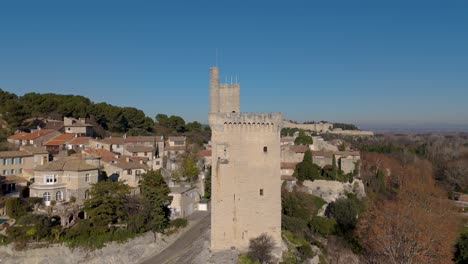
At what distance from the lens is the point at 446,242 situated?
27250 millimetres

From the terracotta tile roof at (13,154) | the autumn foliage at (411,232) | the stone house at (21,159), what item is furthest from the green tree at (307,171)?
the terracotta tile roof at (13,154)

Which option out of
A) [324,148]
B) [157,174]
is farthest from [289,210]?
[324,148]

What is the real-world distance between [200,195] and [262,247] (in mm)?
18747

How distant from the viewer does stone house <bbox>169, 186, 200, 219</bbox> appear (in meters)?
32.1

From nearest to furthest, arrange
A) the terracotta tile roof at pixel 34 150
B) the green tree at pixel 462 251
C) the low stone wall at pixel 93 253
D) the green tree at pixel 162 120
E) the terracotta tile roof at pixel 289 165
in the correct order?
the low stone wall at pixel 93 253, the green tree at pixel 462 251, the terracotta tile roof at pixel 34 150, the terracotta tile roof at pixel 289 165, the green tree at pixel 162 120

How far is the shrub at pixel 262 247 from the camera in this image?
1877cm

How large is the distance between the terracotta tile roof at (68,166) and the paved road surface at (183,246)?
9500mm

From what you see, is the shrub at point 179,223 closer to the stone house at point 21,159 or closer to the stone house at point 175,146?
the stone house at point 21,159

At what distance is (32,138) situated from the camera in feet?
138

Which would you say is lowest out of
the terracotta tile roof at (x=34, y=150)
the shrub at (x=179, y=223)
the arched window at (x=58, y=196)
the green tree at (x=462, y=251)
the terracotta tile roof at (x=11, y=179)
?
the green tree at (x=462, y=251)

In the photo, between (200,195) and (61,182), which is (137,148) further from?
(61,182)

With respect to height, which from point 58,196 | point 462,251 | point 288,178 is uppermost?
point 58,196

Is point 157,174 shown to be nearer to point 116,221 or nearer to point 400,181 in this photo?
point 116,221

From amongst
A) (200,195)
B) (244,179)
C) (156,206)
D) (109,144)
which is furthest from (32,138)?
(244,179)
